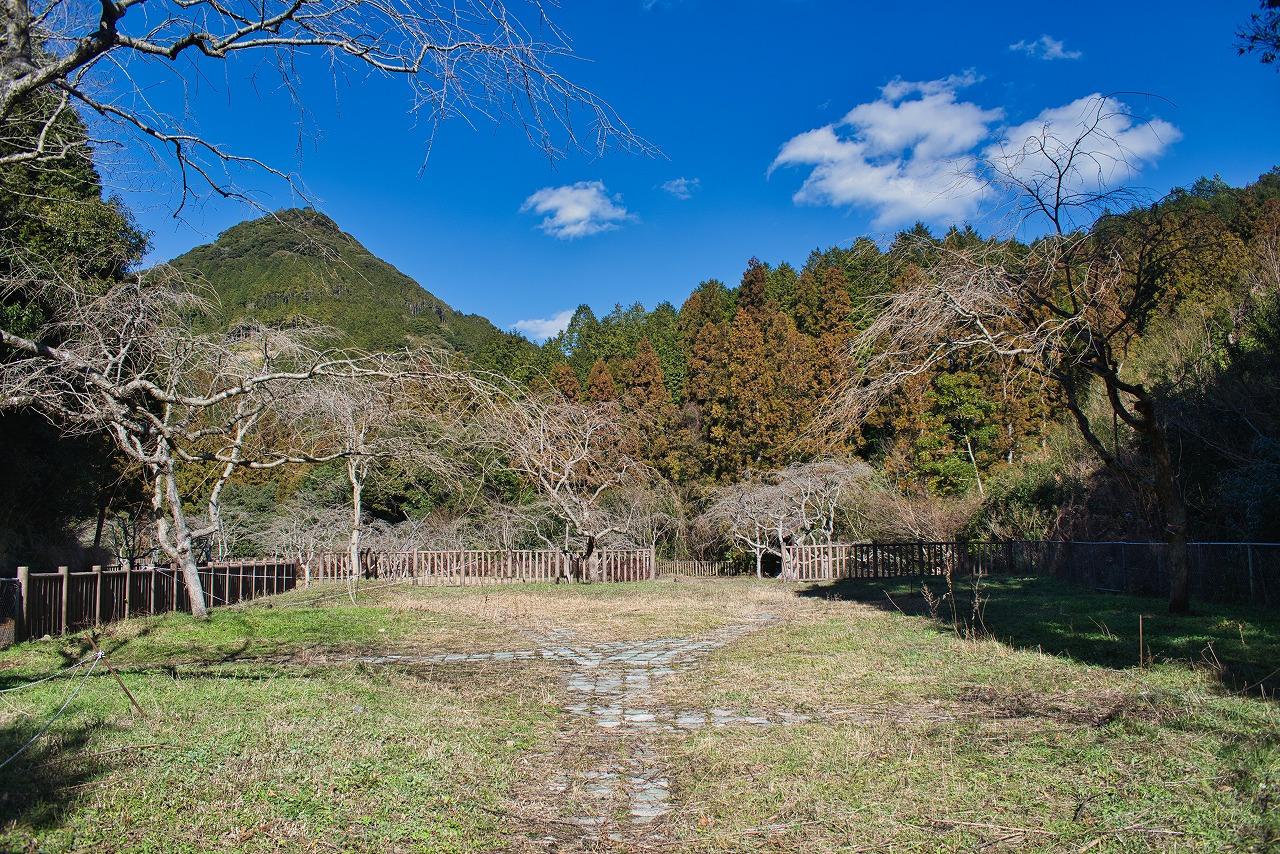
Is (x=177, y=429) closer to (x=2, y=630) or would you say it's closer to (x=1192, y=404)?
(x=2, y=630)

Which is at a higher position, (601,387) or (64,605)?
(601,387)

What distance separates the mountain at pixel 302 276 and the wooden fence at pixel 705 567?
1907cm

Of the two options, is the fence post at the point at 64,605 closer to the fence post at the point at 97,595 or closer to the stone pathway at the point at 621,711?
the fence post at the point at 97,595

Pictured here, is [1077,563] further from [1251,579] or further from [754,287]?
[754,287]

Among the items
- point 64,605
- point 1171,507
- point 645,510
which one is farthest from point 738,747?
point 645,510

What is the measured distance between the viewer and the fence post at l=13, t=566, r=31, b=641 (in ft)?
30.6

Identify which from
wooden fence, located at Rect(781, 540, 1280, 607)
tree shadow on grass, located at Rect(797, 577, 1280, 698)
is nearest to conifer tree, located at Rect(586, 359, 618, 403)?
wooden fence, located at Rect(781, 540, 1280, 607)

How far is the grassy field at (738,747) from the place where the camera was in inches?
128

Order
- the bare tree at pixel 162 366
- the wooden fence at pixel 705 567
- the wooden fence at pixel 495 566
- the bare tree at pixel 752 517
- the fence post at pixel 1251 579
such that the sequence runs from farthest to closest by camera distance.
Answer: the wooden fence at pixel 705 567, the bare tree at pixel 752 517, the wooden fence at pixel 495 566, the fence post at pixel 1251 579, the bare tree at pixel 162 366

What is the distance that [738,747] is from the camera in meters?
4.65

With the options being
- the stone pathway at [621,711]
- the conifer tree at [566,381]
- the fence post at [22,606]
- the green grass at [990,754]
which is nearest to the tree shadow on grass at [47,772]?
the stone pathway at [621,711]

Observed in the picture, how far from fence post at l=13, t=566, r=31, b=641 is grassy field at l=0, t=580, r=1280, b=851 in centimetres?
71

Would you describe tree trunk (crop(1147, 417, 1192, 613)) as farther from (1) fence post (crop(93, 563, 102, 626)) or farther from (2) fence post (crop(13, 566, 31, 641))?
(1) fence post (crop(93, 563, 102, 626))

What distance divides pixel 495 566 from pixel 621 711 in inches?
782
